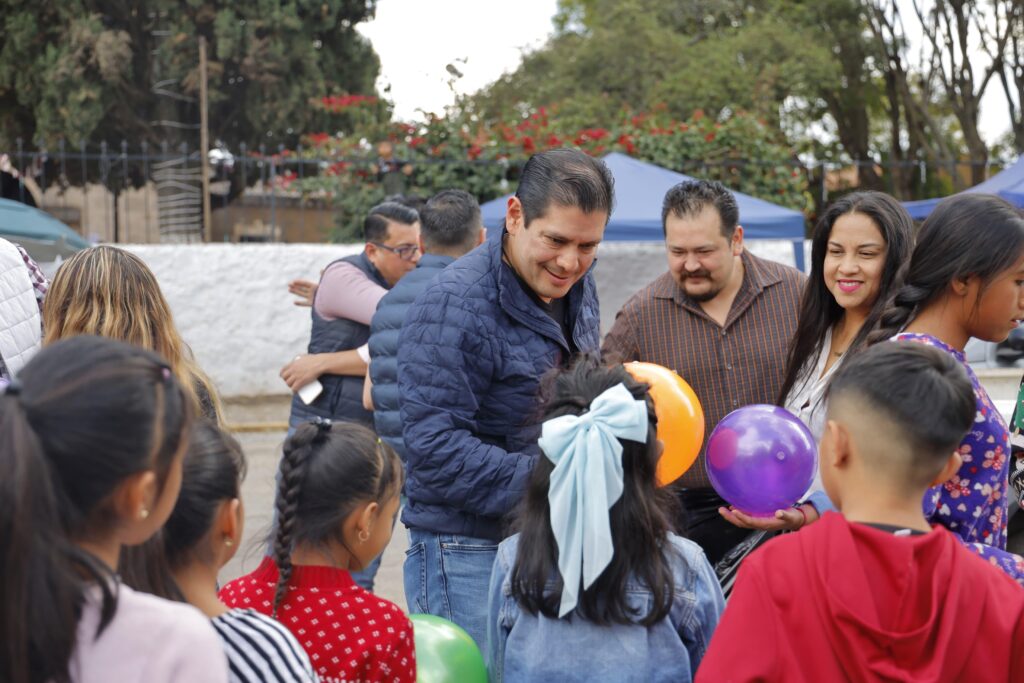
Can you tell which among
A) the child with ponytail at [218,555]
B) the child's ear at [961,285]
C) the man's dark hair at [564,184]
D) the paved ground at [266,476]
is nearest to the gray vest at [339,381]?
the paved ground at [266,476]

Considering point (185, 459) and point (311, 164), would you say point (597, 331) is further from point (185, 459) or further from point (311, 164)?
point (311, 164)

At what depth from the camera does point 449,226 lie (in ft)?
12.5

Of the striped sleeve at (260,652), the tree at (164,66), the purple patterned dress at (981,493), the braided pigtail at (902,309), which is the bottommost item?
the striped sleeve at (260,652)

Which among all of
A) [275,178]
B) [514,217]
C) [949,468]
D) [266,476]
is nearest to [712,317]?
[514,217]

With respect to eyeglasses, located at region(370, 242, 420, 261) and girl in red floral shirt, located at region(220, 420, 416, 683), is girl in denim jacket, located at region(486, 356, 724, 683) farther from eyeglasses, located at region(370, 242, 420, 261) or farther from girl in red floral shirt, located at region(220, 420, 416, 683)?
eyeglasses, located at region(370, 242, 420, 261)

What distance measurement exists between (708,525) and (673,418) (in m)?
0.76

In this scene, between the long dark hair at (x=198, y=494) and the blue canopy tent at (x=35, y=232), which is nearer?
the long dark hair at (x=198, y=494)

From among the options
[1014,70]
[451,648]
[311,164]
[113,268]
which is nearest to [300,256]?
[311,164]

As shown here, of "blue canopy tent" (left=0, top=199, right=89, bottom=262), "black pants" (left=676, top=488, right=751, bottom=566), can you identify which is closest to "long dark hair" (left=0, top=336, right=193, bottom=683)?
"black pants" (left=676, top=488, right=751, bottom=566)

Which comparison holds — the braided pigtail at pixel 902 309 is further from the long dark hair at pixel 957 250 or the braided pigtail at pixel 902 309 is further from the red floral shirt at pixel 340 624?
the red floral shirt at pixel 340 624

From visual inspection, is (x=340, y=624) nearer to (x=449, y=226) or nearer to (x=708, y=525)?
(x=708, y=525)

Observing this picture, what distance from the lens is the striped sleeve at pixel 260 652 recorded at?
1811mm

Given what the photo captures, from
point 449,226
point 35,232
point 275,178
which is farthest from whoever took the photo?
point 275,178

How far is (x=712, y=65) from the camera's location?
1691 centimetres
